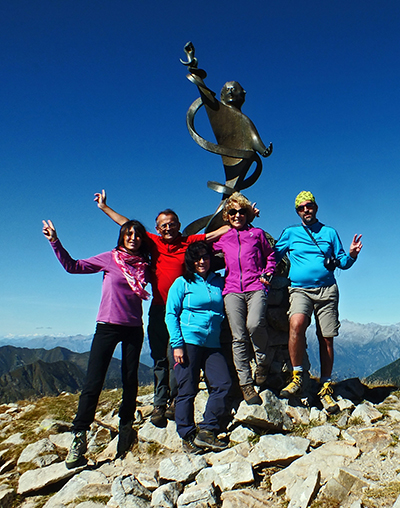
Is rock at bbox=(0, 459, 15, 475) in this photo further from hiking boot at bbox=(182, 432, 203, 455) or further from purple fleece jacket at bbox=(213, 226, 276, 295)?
purple fleece jacket at bbox=(213, 226, 276, 295)

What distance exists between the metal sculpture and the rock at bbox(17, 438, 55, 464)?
553cm

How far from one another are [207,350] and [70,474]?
2.78 metres

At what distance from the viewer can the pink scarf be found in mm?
5879

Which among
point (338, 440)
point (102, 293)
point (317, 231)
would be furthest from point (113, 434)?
point (317, 231)

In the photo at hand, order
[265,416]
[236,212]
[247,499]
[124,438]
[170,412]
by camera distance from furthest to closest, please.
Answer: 1. [236,212]
2. [170,412]
3. [124,438]
4. [265,416]
5. [247,499]

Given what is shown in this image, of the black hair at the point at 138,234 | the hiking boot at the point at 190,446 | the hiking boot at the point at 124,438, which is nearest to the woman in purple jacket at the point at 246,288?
the hiking boot at the point at 190,446

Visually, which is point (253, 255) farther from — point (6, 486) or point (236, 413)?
point (6, 486)

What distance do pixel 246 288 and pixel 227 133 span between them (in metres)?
5.13

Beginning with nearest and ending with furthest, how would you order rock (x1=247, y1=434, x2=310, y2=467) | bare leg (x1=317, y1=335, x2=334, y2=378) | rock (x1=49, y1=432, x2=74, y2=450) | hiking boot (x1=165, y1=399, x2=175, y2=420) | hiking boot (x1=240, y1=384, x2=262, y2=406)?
rock (x1=247, y1=434, x2=310, y2=467), hiking boot (x1=240, y1=384, x2=262, y2=406), hiking boot (x1=165, y1=399, x2=175, y2=420), bare leg (x1=317, y1=335, x2=334, y2=378), rock (x1=49, y1=432, x2=74, y2=450)

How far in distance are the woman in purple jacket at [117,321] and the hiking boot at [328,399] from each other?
11.5ft

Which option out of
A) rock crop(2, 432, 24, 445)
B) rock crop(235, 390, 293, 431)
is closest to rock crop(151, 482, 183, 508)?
Answer: rock crop(235, 390, 293, 431)

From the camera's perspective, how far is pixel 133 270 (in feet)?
19.6

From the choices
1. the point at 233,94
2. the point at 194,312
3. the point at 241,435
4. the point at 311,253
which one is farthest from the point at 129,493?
the point at 233,94

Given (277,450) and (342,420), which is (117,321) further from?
(342,420)
